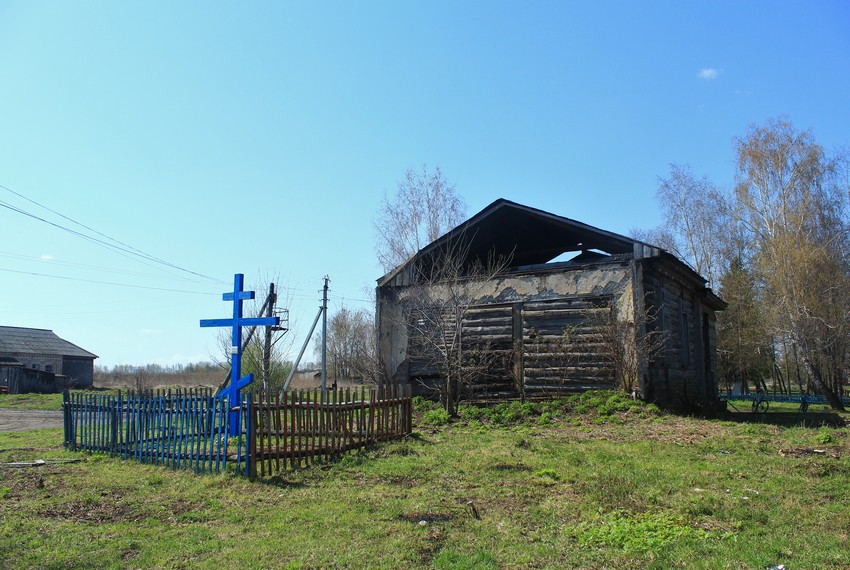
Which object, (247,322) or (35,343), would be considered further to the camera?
(35,343)

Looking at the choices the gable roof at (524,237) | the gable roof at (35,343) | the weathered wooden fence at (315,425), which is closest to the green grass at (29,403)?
the gable roof at (35,343)

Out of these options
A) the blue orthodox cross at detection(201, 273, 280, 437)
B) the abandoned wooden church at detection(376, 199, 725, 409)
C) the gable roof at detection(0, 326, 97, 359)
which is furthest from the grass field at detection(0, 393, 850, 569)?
the gable roof at detection(0, 326, 97, 359)

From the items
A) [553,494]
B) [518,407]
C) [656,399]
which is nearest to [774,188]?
[656,399]

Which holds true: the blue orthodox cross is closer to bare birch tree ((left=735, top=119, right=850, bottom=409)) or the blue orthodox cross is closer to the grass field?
the grass field

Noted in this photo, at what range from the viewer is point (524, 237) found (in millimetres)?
21062

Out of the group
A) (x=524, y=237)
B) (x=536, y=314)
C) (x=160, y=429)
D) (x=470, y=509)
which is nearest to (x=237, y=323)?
(x=160, y=429)

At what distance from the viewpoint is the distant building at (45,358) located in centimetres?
4862

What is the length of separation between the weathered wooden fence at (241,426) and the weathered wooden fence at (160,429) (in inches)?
0.6

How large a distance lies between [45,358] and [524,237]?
49.4 meters

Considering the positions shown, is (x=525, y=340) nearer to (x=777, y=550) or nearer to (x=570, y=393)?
(x=570, y=393)

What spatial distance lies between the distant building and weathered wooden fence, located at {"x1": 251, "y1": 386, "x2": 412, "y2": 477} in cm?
4508

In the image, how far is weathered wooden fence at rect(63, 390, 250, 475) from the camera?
9820 mm

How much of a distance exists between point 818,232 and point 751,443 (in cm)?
2502

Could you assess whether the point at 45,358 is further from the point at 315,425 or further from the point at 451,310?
the point at 315,425
